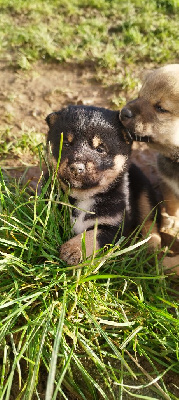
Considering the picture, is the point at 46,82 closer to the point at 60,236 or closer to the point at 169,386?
the point at 60,236

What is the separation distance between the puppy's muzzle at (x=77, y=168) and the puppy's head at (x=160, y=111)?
746 millimetres

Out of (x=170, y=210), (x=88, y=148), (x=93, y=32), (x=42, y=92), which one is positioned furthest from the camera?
(x=93, y=32)

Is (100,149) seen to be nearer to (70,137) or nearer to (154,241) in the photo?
(70,137)

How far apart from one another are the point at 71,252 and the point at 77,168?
0.59 m

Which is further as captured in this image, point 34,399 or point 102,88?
point 102,88

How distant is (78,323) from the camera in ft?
8.51

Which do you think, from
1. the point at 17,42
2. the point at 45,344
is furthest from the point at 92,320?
the point at 17,42

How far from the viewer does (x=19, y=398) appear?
232cm

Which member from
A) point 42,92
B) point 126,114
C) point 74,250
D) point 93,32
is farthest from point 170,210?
point 93,32

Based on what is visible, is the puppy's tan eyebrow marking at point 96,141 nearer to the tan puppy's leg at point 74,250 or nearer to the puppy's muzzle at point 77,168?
the puppy's muzzle at point 77,168

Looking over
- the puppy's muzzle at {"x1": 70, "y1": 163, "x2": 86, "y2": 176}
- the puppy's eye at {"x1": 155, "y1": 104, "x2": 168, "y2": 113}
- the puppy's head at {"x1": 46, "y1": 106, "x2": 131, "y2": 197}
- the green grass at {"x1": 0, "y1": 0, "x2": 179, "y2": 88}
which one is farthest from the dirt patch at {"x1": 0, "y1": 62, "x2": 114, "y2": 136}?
the puppy's muzzle at {"x1": 70, "y1": 163, "x2": 86, "y2": 176}

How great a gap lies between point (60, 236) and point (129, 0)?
532 centimetres

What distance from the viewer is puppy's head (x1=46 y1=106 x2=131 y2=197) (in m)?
2.79

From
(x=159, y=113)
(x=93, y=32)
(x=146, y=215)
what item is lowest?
(x=146, y=215)
